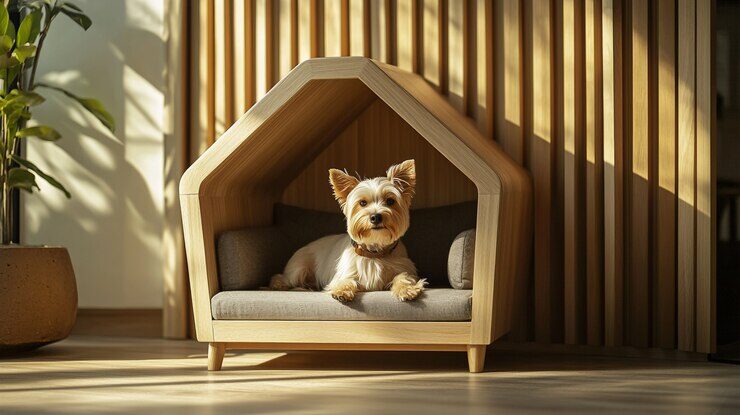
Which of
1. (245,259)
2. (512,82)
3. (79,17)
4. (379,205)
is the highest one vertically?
(79,17)

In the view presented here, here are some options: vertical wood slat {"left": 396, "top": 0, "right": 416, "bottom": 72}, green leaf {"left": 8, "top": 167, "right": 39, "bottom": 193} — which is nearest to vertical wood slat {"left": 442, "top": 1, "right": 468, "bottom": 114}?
vertical wood slat {"left": 396, "top": 0, "right": 416, "bottom": 72}

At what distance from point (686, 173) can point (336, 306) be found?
1592 mm

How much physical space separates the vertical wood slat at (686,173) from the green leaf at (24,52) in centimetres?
285

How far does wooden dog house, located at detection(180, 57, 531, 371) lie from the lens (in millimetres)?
3844

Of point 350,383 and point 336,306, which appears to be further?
point 336,306

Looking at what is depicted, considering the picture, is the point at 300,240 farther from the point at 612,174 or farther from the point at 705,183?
the point at 705,183

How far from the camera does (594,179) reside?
4.47 m

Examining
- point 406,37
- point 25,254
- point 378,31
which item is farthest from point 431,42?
point 25,254

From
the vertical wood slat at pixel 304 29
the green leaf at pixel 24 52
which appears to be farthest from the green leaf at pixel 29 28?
the vertical wood slat at pixel 304 29

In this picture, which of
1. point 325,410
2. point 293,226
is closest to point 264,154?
point 293,226

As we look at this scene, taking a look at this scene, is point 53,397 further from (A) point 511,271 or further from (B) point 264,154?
(A) point 511,271

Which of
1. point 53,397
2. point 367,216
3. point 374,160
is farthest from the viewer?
point 374,160

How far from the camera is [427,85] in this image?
4637 millimetres

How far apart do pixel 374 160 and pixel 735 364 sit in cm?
186
